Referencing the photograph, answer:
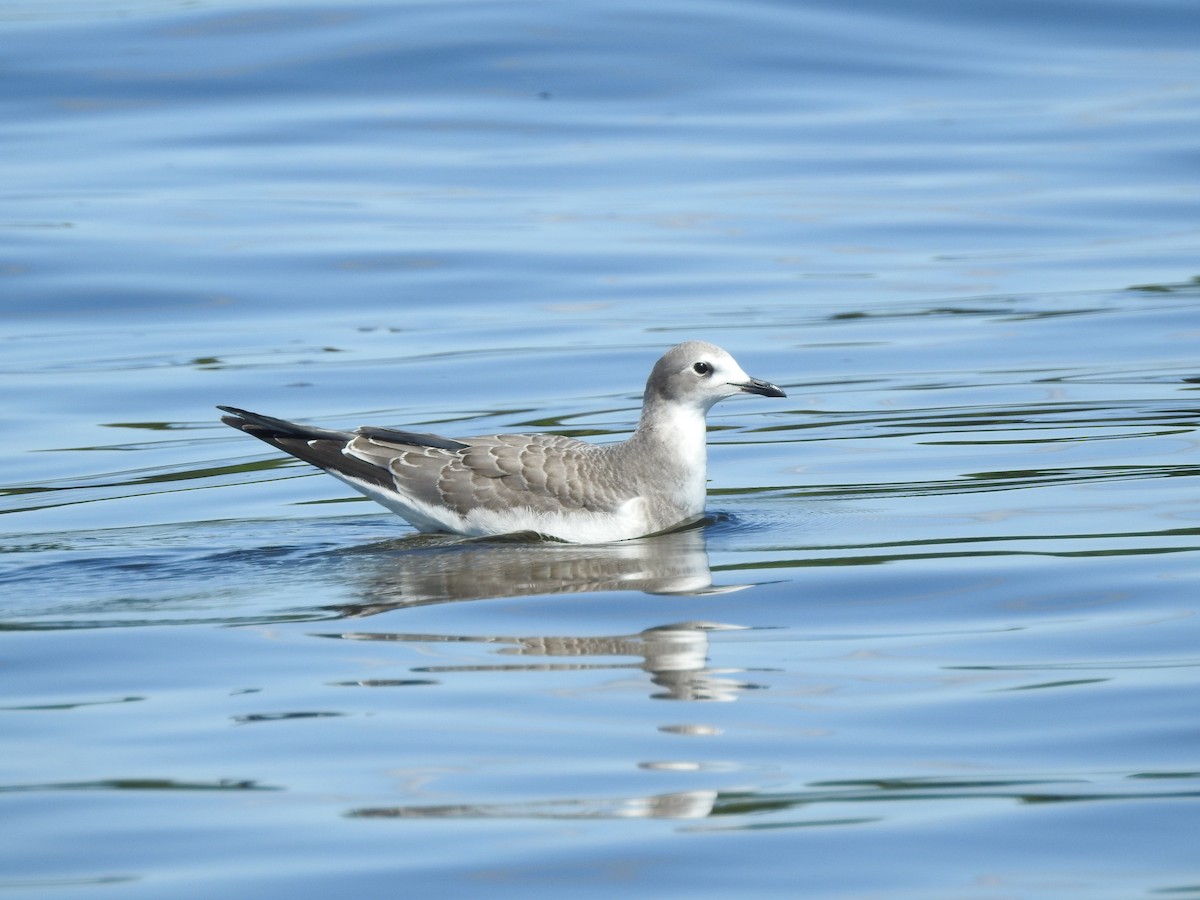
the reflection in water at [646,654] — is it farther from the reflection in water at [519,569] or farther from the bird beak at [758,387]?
the bird beak at [758,387]

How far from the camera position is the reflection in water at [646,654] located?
7.68 metres

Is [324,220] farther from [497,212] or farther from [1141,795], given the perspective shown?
[1141,795]

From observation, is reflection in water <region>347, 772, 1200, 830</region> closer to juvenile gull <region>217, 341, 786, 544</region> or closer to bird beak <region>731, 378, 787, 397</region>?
juvenile gull <region>217, 341, 786, 544</region>

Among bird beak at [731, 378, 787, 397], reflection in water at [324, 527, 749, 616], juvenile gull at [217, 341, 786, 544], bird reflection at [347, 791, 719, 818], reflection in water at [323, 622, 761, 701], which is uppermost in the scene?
bird beak at [731, 378, 787, 397]

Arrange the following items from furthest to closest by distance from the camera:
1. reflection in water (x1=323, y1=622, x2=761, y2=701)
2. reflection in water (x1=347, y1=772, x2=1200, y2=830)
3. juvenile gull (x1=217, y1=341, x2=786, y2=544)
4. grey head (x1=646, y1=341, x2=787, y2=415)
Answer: grey head (x1=646, y1=341, x2=787, y2=415)
juvenile gull (x1=217, y1=341, x2=786, y2=544)
reflection in water (x1=323, y1=622, x2=761, y2=701)
reflection in water (x1=347, y1=772, x2=1200, y2=830)

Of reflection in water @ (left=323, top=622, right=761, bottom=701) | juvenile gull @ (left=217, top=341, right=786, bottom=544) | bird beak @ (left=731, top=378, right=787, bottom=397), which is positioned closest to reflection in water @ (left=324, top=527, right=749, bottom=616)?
juvenile gull @ (left=217, top=341, right=786, bottom=544)

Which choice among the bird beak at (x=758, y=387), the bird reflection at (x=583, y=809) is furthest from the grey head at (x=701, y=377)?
the bird reflection at (x=583, y=809)

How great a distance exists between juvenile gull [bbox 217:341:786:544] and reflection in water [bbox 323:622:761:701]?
2158mm

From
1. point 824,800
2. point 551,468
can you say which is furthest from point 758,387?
point 824,800

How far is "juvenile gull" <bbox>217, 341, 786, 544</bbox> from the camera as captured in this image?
10.7 meters

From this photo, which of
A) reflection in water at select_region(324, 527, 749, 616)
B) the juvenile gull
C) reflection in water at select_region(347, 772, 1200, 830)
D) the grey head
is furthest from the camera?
the grey head

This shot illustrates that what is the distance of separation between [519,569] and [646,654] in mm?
1861

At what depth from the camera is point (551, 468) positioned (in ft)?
35.1

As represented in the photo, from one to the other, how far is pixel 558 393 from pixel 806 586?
5447mm
